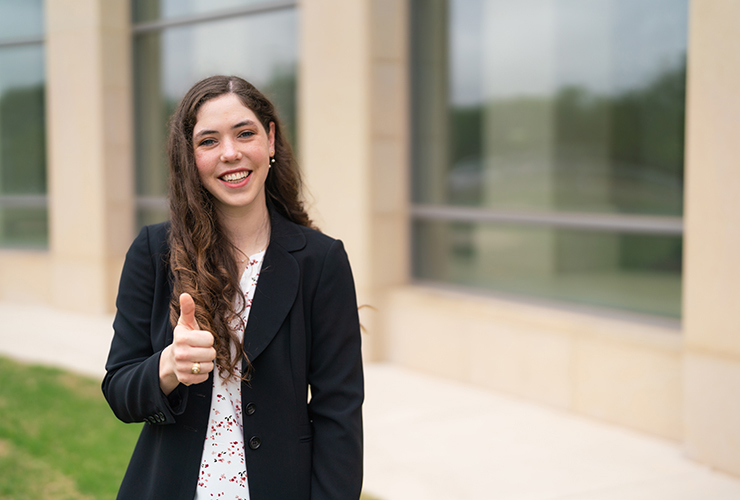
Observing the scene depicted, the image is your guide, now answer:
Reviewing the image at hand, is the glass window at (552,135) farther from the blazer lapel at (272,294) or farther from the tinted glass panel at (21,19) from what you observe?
the tinted glass panel at (21,19)

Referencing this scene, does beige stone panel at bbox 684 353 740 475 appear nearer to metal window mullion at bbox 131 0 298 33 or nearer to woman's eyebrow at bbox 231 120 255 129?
woman's eyebrow at bbox 231 120 255 129

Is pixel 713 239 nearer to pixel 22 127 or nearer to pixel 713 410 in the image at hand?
pixel 713 410

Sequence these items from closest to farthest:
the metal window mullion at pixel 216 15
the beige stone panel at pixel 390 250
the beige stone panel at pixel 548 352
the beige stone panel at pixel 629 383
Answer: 1. the beige stone panel at pixel 629 383
2. the beige stone panel at pixel 548 352
3. the beige stone panel at pixel 390 250
4. the metal window mullion at pixel 216 15

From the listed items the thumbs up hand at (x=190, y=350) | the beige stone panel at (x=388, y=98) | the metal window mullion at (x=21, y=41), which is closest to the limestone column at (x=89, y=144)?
the metal window mullion at (x=21, y=41)

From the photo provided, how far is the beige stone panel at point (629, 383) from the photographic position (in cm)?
536

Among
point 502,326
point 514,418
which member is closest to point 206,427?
point 514,418

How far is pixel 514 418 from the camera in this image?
5.95m

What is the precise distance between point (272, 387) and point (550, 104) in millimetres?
5454

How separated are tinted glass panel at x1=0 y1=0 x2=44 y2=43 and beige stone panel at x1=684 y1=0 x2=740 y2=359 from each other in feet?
33.8

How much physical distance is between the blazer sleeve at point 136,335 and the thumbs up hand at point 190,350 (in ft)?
0.55

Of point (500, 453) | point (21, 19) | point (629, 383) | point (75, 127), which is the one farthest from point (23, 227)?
point (629, 383)

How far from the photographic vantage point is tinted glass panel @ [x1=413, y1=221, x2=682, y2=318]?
5965mm

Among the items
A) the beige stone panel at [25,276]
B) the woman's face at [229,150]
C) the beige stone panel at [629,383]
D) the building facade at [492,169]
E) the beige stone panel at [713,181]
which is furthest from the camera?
the beige stone panel at [25,276]

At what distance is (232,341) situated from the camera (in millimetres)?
2055
